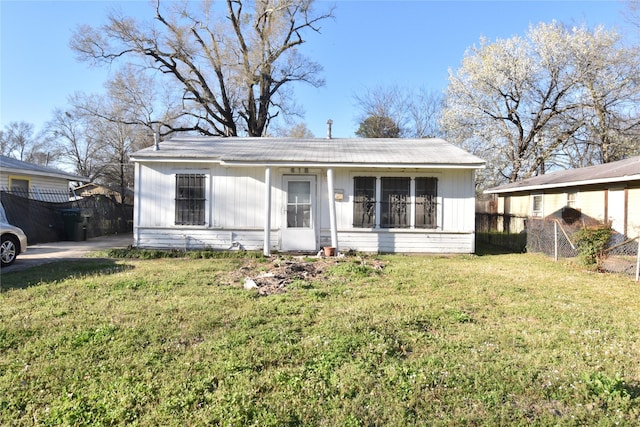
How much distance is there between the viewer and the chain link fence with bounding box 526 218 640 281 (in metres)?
8.13

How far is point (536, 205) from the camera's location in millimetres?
16391

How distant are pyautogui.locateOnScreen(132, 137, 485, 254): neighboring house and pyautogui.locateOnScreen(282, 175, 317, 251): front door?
0.03 m

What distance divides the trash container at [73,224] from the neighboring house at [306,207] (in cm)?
454

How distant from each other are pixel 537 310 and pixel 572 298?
48.3 inches

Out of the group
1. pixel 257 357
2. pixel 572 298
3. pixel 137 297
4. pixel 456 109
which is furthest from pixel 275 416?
pixel 456 109

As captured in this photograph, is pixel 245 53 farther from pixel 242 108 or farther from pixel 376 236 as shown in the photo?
pixel 376 236

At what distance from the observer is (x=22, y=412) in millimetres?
2627

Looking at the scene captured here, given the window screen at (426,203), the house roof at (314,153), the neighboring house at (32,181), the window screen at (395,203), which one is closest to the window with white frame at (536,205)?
the house roof at (314,153)

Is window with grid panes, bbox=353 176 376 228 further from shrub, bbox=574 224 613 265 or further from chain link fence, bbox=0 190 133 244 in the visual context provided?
chain link fence, bbox=0 190 133 244

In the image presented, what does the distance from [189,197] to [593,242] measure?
1033cm

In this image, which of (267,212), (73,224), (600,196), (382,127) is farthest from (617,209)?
(382,127)

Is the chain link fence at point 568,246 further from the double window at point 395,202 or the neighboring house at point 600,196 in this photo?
the double window at point 395,202

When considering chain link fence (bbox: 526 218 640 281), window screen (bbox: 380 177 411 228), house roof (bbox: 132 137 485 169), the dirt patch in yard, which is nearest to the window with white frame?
chain link fence (bbox: 526 218 640 281)

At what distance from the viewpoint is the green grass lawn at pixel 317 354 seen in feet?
8.72
